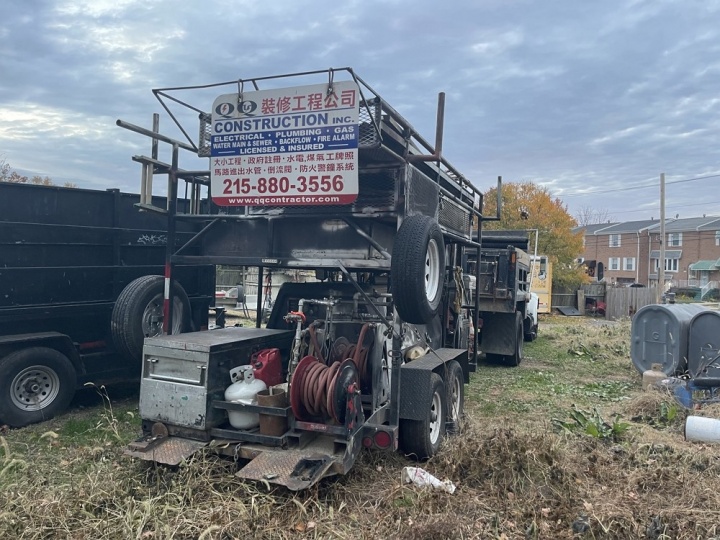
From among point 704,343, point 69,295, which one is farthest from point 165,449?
point 704,343

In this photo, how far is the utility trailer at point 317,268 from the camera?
4.28 m

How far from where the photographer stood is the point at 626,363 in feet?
37.1

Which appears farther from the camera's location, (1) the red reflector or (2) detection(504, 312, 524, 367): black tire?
(2) detection(504, 312, 524, 367): black tire

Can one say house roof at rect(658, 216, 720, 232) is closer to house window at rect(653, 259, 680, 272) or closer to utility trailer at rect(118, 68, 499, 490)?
house window at rect(653, 259, 680, 272)

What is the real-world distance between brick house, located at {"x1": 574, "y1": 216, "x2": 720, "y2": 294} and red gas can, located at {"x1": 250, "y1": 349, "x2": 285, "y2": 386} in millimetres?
48469

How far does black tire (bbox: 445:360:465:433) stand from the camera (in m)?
5.62

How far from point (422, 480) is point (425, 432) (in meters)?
0.49

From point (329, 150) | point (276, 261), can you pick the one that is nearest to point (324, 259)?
Result: point (276, 261)

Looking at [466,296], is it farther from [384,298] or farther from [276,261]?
[276,261]

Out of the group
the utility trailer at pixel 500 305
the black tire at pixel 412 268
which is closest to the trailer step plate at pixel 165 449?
the black tire at pixel 412 268

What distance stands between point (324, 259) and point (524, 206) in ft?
88.2

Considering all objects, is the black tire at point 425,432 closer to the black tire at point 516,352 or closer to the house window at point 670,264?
the black tire at point 516,352

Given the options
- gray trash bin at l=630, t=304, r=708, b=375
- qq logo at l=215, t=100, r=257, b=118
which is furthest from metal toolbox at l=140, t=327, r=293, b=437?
gray trash bin at l=630, t=304, r=708, b=375

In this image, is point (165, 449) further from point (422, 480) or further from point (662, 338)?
point (662, 338)
